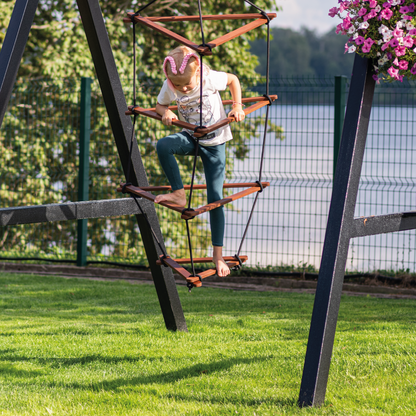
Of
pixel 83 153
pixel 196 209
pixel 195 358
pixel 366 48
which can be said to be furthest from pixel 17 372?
pixel 83 153

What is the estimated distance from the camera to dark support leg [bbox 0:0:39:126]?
10.5ft

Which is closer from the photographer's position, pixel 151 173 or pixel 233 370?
pixel 233 370

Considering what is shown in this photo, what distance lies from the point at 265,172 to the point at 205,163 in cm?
376

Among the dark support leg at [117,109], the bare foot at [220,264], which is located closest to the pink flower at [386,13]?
the bare foot at [220,264]

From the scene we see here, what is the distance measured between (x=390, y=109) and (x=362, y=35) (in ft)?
14.0

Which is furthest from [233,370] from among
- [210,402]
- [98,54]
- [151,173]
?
[151,173]

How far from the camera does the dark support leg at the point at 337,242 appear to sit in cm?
279

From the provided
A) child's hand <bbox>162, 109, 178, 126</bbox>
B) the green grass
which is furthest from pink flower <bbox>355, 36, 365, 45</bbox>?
the green grass

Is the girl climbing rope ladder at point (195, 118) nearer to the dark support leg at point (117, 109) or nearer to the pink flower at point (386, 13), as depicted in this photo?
the dark support leg at point (117, 109)

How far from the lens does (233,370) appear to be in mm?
3557

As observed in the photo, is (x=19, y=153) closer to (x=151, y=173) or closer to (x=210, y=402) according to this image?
(x=151, y=173)

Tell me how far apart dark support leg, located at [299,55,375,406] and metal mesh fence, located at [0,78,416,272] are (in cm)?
401

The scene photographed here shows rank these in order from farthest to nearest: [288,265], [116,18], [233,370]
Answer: [116,18]
[288,265]
[233,370]

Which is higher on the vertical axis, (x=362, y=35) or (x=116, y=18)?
(x=116, y=18)
